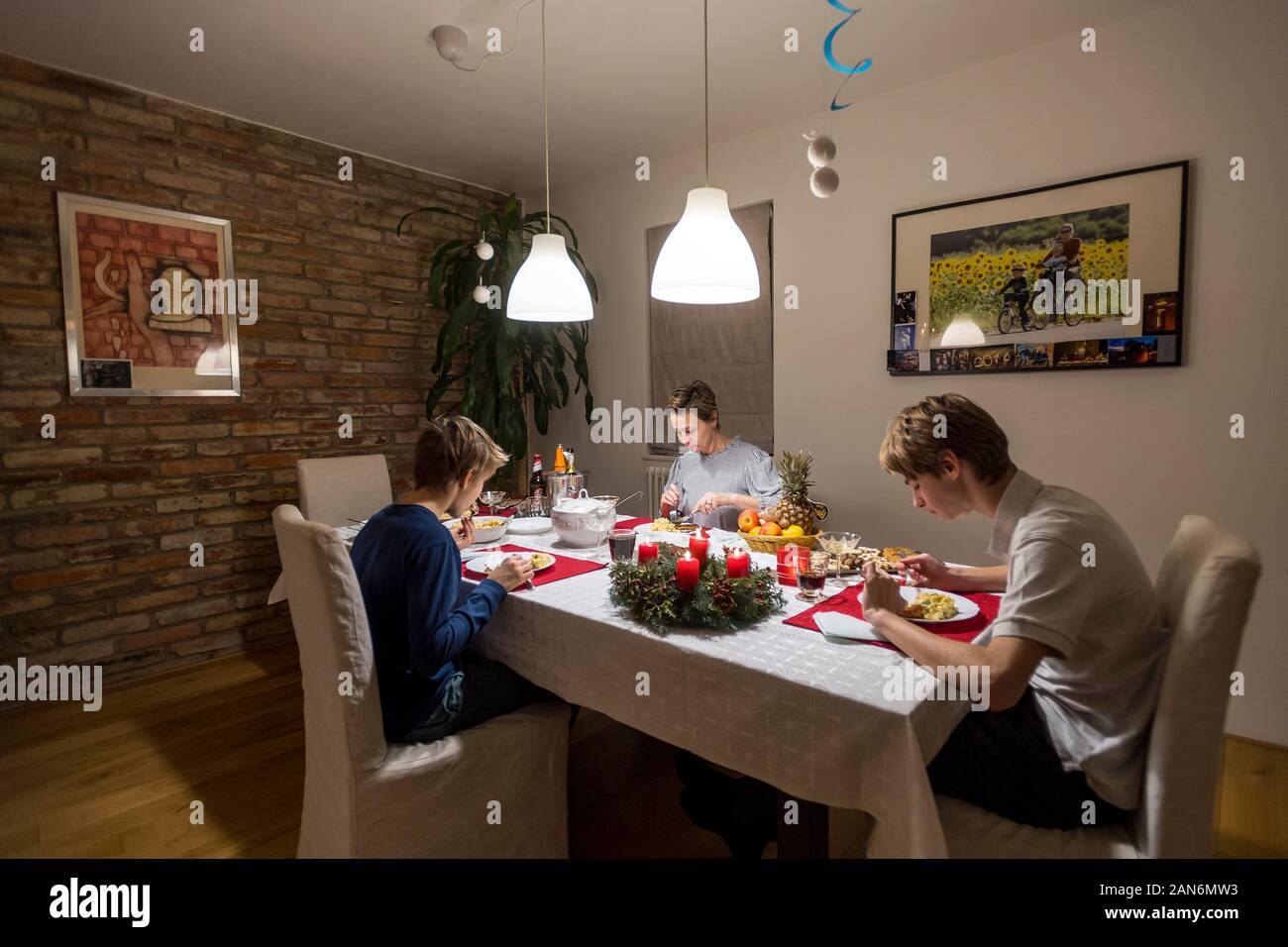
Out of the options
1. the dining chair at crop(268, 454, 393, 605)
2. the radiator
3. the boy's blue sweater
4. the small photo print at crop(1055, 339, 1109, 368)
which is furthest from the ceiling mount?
the small photo print at crop(1055, 339, 1109, 368)

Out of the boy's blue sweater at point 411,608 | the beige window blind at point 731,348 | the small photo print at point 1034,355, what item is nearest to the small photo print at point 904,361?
the small photo print at point 1034,355

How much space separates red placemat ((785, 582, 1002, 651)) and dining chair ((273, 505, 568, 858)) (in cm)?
70

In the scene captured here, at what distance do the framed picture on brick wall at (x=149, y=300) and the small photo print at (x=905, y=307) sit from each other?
3025 millimetres

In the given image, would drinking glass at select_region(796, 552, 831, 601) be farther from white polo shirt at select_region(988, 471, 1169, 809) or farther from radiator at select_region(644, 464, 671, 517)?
radiator at select_region(644, 464, 671, 517)

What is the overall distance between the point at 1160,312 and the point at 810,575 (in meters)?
1.88

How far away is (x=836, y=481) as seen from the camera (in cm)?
327

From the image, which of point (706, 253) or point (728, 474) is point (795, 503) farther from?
point (728, 474)

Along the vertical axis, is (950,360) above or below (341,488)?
above

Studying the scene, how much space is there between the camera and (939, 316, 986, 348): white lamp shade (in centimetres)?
280

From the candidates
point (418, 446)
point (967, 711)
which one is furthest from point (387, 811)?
point (967, 711)

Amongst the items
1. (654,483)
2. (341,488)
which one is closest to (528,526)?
(341,488)

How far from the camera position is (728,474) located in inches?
112

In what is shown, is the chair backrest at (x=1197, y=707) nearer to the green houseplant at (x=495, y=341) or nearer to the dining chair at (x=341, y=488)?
the dining chair at (x=341, y=488)

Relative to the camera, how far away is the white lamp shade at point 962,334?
2803 millimetres
